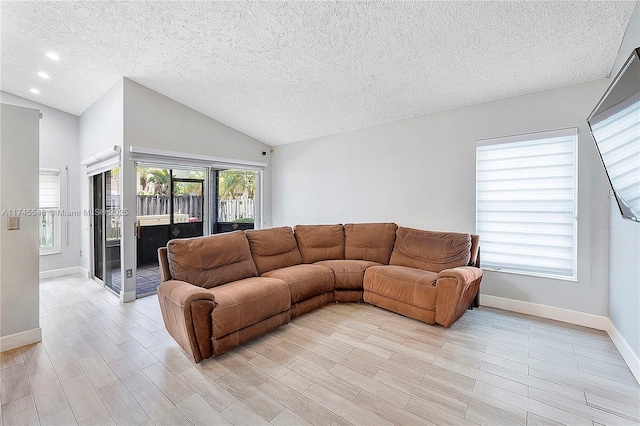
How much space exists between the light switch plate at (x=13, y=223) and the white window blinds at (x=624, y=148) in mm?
4713

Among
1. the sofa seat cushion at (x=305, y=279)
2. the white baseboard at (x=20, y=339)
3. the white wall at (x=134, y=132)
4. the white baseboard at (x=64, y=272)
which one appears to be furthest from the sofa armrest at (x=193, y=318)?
the white baseboard at (x=64, y=272)

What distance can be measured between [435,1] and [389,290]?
2.77 m

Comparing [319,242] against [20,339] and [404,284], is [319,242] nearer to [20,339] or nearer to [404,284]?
[404,284]

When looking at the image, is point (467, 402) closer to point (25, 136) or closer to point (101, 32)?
point (25, 136)

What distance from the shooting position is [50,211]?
487 centimetres

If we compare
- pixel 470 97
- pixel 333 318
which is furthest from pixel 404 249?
pixel 470 97

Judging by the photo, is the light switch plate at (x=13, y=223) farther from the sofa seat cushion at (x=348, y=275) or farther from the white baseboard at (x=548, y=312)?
the white baseboard at (x=548, y=312)

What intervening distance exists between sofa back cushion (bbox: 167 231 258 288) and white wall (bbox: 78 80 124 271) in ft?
7.03

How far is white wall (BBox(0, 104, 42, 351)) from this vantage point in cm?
248

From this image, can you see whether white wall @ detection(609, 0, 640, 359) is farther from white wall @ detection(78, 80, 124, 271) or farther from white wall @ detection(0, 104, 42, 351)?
white wall @ detection(78, 80, 124, 271)

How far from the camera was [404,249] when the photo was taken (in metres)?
3.72

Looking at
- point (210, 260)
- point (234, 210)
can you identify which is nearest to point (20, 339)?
point (210, 260)

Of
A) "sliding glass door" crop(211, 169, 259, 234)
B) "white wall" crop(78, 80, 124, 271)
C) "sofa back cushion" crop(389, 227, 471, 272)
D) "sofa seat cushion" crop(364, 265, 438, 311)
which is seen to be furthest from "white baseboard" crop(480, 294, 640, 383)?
"white wall" crop(78, 80, 124, 271)

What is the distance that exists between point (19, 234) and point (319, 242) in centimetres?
327
